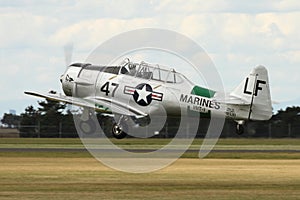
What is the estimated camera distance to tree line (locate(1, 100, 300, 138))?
71000 millimetres

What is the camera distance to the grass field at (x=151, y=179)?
25.7 metres

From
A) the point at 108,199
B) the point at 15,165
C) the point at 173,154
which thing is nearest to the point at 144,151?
the point at 173,154

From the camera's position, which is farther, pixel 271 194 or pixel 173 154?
pixel 173 154

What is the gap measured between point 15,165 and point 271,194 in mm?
10858

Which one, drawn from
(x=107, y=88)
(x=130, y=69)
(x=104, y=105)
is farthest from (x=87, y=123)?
(x=130, y=69)

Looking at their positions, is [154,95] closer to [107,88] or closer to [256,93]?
[107,88]

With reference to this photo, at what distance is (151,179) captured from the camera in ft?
97.8

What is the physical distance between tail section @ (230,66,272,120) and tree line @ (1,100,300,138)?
25297 mm

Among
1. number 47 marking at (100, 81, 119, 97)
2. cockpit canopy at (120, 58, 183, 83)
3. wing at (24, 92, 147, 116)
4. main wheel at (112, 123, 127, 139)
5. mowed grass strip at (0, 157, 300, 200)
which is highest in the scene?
cockpit canopy at (120, 58, 183, 83)

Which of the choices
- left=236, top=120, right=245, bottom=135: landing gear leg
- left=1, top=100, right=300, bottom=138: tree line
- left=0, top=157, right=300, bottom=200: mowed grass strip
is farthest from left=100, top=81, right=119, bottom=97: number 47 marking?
left=1, top=100, right=300, bottom=138: tree line

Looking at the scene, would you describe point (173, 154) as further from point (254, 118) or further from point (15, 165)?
point (15, 165)

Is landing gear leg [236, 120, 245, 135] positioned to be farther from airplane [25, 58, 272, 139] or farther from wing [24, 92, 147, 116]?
wing [24, 92, 147, 116]

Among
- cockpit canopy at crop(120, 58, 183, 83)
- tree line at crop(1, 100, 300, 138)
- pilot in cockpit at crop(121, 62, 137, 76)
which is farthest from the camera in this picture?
tree line at crop(1, 100, 300, 138)

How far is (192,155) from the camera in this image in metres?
41.2
